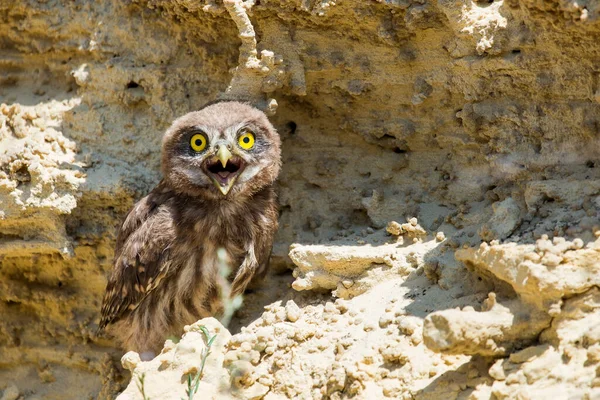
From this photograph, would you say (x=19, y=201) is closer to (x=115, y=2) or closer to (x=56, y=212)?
(x=56, y=212)

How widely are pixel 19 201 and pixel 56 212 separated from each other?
246 millimetres

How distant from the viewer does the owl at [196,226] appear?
15.2ft

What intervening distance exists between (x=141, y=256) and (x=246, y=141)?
99 centimetres

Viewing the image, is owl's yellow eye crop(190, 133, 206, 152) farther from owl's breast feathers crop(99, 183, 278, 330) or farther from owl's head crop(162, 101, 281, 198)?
owl's breast feathers crop(99, 183, 278, 330)

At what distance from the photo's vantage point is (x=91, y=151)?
5.19m

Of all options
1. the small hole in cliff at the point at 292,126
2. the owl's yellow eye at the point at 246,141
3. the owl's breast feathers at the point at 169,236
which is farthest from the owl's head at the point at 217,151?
the small hole in cliff at the point at 292,126

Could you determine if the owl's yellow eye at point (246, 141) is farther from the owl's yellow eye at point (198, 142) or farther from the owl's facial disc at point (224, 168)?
the owl's yellow eye at point (198, 142)

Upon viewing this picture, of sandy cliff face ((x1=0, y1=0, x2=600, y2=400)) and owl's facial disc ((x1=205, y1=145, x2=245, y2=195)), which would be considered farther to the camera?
owl's facial disc ((x1=205, y1=145, x2=245, y2=195))

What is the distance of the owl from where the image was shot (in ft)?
15.2

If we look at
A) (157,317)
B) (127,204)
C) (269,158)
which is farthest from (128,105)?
(157,317)

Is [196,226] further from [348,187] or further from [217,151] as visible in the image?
[348,187]

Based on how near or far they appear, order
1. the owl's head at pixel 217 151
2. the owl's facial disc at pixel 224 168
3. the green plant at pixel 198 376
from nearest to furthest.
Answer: the green plant at pixel 198 376 → the owl's facial disc at pixel 224 168 → the owl's head at pixel 217 151

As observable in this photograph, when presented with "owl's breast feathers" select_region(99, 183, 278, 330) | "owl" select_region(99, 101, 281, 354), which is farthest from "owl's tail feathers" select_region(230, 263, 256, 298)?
"owl's breast feathers" select_region(99, 183, 278, 330)

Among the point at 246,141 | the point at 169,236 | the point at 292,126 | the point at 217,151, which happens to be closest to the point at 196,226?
the point at 169,236
